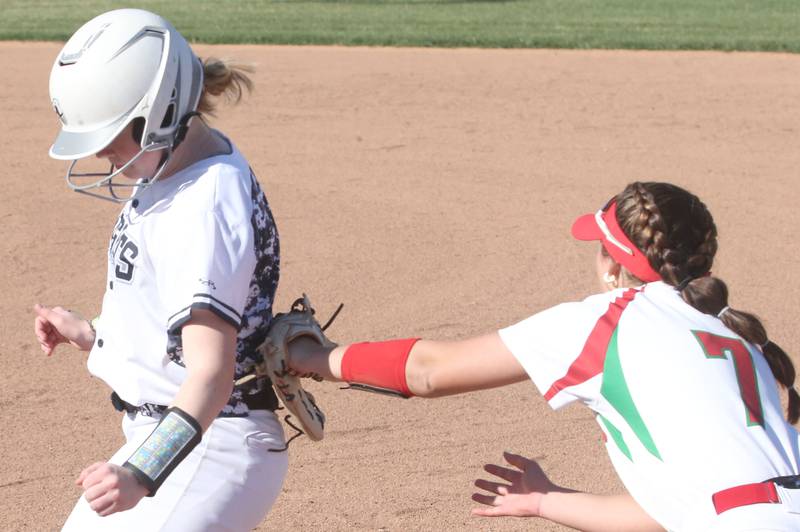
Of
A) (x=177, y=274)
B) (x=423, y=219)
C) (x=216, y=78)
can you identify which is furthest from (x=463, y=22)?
(x=177, y=274)

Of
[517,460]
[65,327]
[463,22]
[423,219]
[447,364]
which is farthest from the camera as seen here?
[463,22]

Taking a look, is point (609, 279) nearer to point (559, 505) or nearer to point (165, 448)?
point (559, 505)

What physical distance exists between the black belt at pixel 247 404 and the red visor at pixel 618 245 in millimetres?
1021

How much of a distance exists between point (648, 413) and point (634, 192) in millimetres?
636

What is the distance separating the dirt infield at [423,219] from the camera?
5.37 m

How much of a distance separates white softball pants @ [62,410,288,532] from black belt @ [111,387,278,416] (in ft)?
0.06

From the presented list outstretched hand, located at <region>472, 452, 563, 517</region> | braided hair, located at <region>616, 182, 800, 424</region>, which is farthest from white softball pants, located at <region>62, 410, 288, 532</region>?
braided hair, located at <region>616, 182, 800, 424</region>

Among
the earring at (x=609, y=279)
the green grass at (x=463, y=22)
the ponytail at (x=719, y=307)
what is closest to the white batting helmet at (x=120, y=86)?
the earring at (x=609, y=279)

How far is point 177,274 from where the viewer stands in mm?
3016

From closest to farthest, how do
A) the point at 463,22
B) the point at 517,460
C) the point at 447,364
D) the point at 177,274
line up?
the point at 177,274, the point at 447,364, the point at 517,460, the point at 463,22

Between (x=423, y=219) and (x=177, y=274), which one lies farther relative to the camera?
(x=423, y=219)

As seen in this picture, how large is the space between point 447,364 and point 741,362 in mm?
748

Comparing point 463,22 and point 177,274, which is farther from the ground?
point 177,274

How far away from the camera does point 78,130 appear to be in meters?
3.15
